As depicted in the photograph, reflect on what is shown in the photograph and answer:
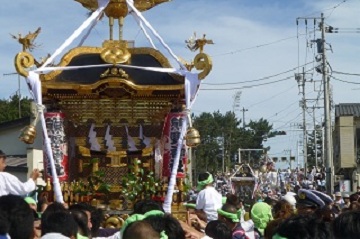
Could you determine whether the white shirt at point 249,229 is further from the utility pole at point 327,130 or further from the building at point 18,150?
the utility pole at point 327,130

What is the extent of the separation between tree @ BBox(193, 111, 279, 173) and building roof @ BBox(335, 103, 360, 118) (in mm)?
20922

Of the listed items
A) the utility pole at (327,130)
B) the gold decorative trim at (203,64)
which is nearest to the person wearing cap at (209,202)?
the gold decorative trim at (203,64)

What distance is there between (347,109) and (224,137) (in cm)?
3010

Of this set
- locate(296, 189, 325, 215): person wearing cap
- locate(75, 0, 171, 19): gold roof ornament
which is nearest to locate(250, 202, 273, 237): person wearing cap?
locate(296, 189, 325, 215): person wearing cap

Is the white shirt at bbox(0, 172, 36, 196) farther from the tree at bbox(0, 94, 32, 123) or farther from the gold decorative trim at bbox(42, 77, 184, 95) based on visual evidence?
the tree at bbox(0, 94, 32, 123)

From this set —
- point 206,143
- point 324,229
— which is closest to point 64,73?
point 324,229

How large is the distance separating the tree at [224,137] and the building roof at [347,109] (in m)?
20.9

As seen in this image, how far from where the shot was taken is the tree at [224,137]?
71.0 metres

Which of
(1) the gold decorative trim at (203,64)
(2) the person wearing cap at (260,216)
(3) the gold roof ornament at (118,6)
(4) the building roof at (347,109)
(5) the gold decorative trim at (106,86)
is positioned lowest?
(2) the person wearing cap at (260,216)

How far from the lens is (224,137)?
250 ft

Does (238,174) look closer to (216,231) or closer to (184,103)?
(184,103)

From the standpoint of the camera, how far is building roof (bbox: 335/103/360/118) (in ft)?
150

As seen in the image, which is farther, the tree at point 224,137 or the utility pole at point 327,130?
the tree at point 224,137

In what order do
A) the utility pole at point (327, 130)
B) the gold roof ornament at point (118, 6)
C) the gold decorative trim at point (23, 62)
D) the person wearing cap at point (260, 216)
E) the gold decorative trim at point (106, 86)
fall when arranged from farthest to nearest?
the utility pole at point (327, 130), the gold roof ornament at point (118, 6), the gold decorative trim at point (106, 86), the gold decorative trim at point (23, 62), the person wearing cap at point (260, 216)
